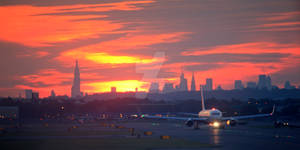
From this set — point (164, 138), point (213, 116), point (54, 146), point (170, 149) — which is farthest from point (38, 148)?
point (213, 116)

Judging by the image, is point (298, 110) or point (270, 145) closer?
point (270, 145)

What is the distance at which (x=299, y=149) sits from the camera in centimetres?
4834

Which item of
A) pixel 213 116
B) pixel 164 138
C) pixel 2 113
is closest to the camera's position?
pixel 164 138

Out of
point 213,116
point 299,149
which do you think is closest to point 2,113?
point 213,116

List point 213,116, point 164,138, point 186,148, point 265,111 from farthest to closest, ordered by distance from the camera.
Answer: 1. point 265,111
2. point 213,116
3. point 164,138
4. point 186,148

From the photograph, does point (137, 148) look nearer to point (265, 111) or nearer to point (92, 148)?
point (92, 148)

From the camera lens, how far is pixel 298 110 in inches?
6467

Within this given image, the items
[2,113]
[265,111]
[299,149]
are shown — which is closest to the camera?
[299,149]

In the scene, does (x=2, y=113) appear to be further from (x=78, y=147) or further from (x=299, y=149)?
(x=299, y=149)

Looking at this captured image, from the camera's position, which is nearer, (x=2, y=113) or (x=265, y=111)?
(x=2, y=113)

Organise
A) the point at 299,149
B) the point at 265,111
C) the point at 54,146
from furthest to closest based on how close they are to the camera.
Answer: the point at 265,111 → the point at 54,146 → the point at 299,149

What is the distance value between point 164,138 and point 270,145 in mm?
18363

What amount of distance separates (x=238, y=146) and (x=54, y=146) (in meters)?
23.2

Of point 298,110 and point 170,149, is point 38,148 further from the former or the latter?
point 298,110
